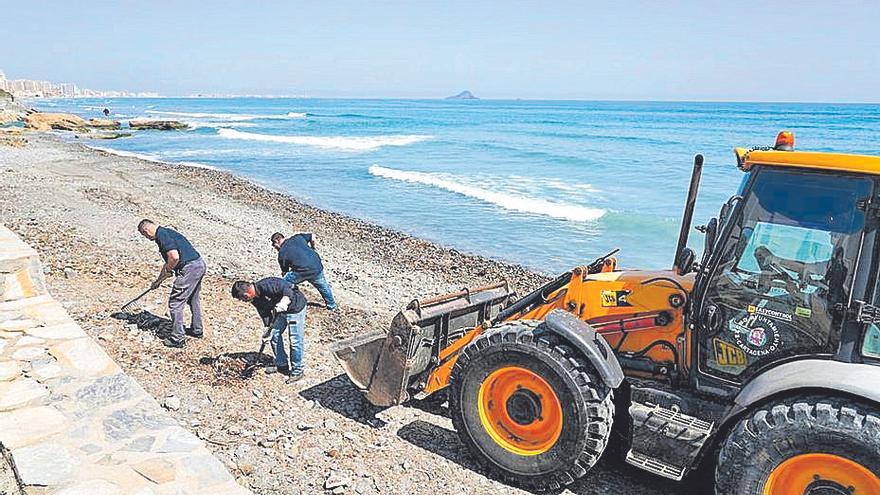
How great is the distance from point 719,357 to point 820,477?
94 cm

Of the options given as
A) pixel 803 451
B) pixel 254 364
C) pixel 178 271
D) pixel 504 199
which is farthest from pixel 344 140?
pixel 803 451

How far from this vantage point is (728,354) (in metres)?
4.62

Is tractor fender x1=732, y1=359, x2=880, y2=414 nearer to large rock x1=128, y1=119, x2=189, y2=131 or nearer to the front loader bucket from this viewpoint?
the front loader bucket

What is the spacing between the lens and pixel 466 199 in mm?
23000

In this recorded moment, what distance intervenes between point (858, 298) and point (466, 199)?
752 inches

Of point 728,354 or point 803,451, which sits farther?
point 728,354

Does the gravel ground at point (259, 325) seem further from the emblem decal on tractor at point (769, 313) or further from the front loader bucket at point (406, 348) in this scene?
the emblem decal on tractor at point (769, 313)

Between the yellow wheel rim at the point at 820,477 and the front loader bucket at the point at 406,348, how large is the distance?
288cm

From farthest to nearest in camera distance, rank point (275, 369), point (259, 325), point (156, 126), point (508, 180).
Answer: point (156, 126), point (508, 180), point (259, 325), point (275, 369)

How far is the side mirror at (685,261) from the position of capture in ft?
15.8

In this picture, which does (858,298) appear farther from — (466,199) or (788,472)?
(466,199)

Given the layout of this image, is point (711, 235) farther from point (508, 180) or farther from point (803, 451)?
point (508, 180)

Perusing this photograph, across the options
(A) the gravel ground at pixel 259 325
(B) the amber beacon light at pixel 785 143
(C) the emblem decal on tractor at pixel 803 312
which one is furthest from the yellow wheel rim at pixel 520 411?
(B) the amber beacon light at pixel 785 143

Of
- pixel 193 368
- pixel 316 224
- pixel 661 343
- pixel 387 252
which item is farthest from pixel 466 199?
pixel 661 343
